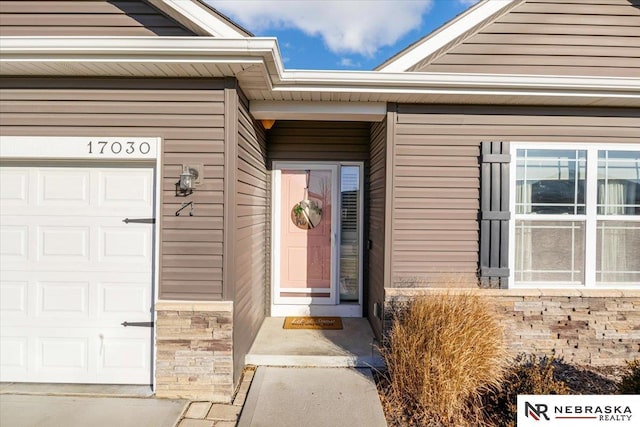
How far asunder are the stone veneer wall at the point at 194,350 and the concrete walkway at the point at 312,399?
1.07 feet

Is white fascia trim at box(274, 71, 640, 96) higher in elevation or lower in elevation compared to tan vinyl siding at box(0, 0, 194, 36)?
lower

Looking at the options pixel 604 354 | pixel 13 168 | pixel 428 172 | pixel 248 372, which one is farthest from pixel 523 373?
pixel 13 168

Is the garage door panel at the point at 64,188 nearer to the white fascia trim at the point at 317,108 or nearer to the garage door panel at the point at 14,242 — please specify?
the garage door panel at the point at 14,242

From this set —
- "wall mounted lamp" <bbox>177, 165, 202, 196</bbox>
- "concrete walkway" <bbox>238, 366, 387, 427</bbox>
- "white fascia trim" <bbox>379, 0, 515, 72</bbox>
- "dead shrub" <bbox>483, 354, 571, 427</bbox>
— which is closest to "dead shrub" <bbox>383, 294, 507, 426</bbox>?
"dead shrub" <bbox>483, 354, 571, 427</bbox>

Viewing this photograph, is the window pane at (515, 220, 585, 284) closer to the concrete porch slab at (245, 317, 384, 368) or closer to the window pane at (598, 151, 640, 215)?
the window pane at (598, 151, 640, 215)

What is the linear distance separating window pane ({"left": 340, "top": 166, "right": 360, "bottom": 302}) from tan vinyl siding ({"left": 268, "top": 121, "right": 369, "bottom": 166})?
0.29m

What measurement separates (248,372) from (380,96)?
2.94 m

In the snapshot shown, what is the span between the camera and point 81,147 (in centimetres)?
281

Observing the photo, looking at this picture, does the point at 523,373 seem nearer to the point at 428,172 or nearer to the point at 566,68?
the point at 428,172

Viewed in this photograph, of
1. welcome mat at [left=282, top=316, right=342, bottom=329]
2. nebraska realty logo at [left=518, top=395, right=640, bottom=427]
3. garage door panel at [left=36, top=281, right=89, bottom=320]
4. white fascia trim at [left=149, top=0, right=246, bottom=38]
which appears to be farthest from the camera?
welcome mat at [left=282, top=316, right=342, bottom=329]


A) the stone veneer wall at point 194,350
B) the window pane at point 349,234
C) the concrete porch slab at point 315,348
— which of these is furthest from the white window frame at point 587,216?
the stone veneer wall at point 194,350

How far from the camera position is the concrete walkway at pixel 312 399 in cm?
244

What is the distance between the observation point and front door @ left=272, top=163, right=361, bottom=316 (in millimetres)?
4438

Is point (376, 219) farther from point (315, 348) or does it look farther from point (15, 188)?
point (15, 188)
